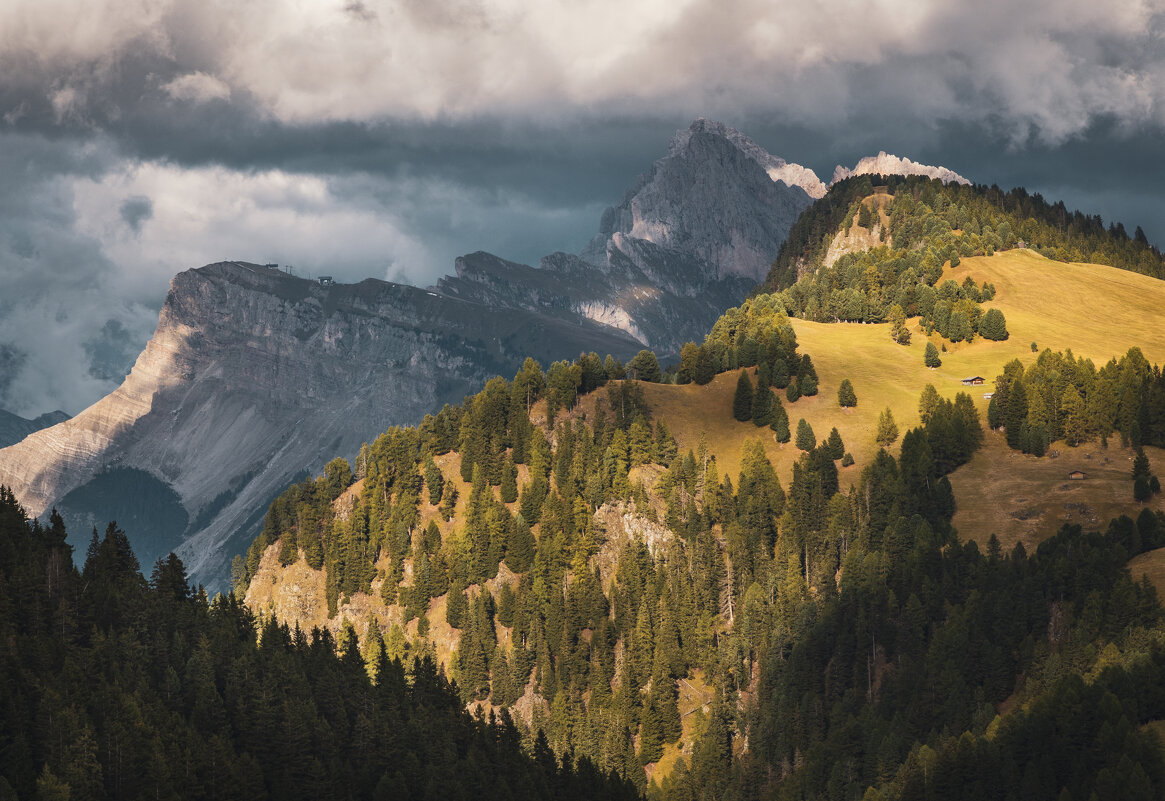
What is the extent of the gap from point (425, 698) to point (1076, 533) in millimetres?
101349

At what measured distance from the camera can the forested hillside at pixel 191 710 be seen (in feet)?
394

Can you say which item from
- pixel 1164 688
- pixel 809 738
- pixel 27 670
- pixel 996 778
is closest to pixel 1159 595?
pixel 1164 688

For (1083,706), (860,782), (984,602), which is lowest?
(860,782)

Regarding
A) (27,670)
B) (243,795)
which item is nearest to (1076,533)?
(243,795)

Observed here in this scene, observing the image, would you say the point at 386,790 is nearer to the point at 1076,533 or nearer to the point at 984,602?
the point at 984,602

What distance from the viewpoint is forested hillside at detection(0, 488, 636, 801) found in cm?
12006

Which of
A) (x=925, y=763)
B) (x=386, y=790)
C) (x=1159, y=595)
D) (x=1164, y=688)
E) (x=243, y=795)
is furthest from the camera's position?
(x=1159, y=595)

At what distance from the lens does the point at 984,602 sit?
18975 centimetres

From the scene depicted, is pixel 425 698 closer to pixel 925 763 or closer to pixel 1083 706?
pixel 925 763

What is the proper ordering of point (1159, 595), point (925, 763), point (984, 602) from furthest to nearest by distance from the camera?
point (984, 602) < point (1159, 595) < point (925, 763)

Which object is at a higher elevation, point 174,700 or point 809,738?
point 174,700

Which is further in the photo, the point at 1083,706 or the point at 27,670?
the point at 1083,706

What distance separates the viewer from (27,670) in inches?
5015

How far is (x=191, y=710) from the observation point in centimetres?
13900
